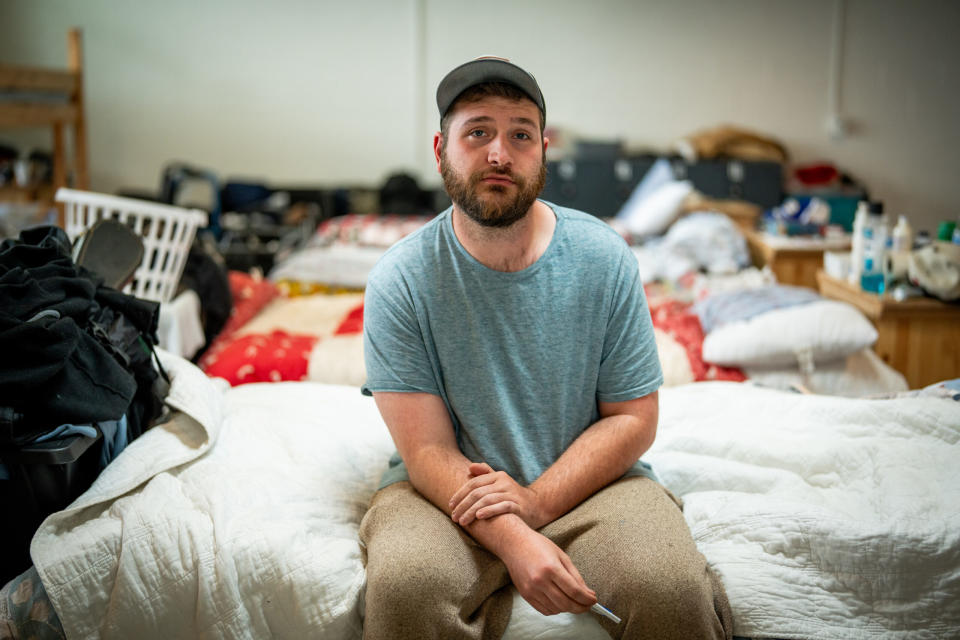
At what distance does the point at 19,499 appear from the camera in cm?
130

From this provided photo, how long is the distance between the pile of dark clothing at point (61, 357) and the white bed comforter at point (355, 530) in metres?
0.09

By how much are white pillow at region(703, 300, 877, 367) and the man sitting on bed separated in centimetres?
97

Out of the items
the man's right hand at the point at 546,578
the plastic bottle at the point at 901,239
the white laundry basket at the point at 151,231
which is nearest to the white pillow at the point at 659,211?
the plastic bottle at the point at 901,239

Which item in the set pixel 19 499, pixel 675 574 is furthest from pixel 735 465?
pixel 19 499

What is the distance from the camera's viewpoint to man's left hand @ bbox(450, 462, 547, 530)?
1.23 m

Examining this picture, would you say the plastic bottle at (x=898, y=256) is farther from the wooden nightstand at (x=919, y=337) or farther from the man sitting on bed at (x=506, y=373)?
the man sitting on bed at (x=506, y=373)

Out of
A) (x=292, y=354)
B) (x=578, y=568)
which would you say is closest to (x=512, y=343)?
(x=578, y=568)

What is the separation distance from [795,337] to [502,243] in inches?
47.5

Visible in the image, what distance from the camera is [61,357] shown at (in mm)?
1288

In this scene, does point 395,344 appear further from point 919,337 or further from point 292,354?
point 919,337

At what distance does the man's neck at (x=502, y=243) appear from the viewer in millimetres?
1386

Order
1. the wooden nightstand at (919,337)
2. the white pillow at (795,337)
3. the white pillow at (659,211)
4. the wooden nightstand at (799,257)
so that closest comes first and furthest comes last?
the white pillow at (795,337), the wooden nightstand at (919,337), the wooden nightstand at (799,257), the white pillow at (659,211)

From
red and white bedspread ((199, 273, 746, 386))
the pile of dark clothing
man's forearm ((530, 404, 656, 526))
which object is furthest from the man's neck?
red and white bedspread ((199, 273, 746, 386))

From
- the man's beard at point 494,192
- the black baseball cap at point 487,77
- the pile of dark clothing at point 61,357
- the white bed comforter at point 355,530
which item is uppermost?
the black baseball cap at point 487,77
